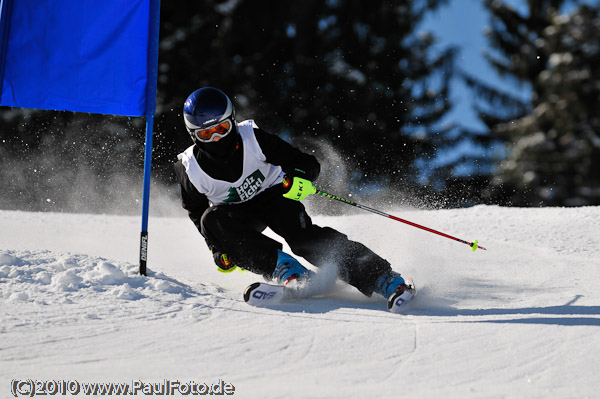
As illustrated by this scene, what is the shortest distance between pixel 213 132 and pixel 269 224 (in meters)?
0.64

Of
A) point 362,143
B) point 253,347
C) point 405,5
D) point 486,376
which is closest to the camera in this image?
point 486,376

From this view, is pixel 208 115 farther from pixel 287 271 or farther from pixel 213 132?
pixel 287 271

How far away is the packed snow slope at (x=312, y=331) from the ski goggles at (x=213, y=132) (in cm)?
77

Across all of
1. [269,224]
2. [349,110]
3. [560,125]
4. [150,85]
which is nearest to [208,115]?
[150,85]

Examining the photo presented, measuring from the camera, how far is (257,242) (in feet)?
11.9

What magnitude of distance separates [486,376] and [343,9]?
16854 millimetres

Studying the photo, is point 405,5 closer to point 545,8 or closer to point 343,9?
point 343,9

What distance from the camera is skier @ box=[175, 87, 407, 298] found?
11.7ft

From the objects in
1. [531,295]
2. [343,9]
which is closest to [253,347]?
[531,295]

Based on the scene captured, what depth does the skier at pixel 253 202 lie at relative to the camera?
3.57 metres

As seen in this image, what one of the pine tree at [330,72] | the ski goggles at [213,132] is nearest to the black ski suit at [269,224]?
the ski goggles at [213,132]

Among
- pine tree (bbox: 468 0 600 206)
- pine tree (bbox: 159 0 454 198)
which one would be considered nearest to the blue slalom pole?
pine tree (bbox: 159 0 454 198)

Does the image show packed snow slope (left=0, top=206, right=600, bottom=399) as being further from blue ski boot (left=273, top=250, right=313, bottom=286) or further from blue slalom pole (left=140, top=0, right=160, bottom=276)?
blue slalom pole (left=140, top=0, right=160, bottom=276)

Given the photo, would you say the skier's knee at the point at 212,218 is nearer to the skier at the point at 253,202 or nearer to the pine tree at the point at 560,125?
the skier at the point at 253,202
